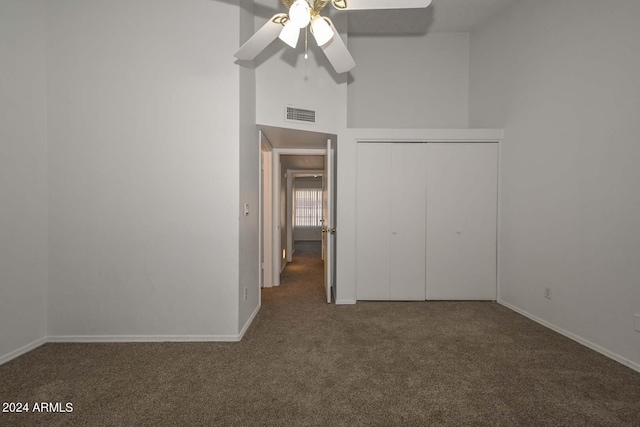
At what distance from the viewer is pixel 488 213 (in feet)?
11.3

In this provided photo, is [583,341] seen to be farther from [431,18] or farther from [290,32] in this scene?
[431,18]

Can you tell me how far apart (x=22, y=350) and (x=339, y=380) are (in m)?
2.54

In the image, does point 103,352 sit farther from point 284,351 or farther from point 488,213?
point 488,213

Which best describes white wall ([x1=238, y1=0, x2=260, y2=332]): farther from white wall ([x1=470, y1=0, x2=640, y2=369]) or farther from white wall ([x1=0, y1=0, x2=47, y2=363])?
white wall ([x1=470, y1=0, x2=640, y2=369])

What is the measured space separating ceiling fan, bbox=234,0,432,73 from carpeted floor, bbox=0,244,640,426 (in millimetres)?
2283

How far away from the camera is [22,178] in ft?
7.27

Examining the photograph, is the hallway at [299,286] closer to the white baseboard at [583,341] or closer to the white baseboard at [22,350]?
the white baseboard at [22,350]

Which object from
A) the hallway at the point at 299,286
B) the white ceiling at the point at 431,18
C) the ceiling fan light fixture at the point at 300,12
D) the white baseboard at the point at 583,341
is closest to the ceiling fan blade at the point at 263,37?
the ceiling fan light fixture at the point at 300,12

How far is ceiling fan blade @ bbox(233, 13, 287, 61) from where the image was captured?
179 centimetres

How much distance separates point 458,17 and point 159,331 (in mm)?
5007

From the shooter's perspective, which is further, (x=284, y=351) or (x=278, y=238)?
(x=278, y=238)

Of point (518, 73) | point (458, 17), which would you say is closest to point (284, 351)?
point (518, 73)

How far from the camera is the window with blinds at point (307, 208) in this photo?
10.6m

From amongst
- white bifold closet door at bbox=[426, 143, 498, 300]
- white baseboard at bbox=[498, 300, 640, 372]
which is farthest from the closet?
white baseboard at bbox=[498, 300, 640, 372]
